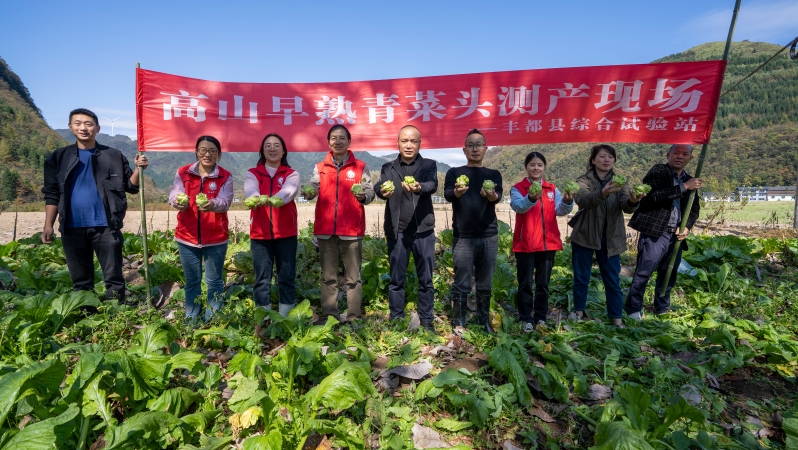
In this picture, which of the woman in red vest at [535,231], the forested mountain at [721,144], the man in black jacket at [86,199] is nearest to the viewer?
the man in black jacket at [86,199]

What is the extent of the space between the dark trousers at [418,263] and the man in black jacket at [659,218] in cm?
272

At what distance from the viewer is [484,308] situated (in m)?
4.39

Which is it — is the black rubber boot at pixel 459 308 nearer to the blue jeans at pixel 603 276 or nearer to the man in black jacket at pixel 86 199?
the blue jeans at pixel 603 276

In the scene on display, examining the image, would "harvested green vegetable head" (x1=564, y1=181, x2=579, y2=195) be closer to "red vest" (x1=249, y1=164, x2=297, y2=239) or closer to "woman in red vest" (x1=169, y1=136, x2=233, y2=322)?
"red vest" (x1=249, y1=164, x2=297, y2=239)

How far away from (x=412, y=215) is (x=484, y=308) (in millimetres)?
1327

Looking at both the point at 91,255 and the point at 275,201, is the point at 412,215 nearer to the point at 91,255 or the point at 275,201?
the point at 275,201

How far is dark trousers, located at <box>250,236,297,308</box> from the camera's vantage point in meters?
4.25

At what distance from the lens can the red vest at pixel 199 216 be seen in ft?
13.7

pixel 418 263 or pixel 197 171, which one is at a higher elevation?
pixel 197 171

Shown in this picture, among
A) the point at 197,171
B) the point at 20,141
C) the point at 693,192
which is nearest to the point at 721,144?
the point at 693,192

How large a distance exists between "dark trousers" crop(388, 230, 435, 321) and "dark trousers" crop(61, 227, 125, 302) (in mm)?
3029

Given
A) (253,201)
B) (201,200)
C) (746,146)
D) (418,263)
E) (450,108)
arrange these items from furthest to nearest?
(746,146) → (450,108) → (418,263) → (253,201) → (201,200)

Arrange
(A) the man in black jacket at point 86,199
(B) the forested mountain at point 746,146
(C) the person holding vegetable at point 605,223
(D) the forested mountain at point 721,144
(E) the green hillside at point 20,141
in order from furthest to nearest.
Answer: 1. (B) the forested mountain at point 746,146
2. (D) the forested mountain at point 721,144
3. (E) the green hillside at point 20,141
4. (C) the person holding vegetable at point 605,223
5. (A) the man in black jacket at point 86,199

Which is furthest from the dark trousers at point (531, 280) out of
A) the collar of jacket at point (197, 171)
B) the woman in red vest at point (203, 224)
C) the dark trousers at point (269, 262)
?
the collar of jacket at point (197, 171)
